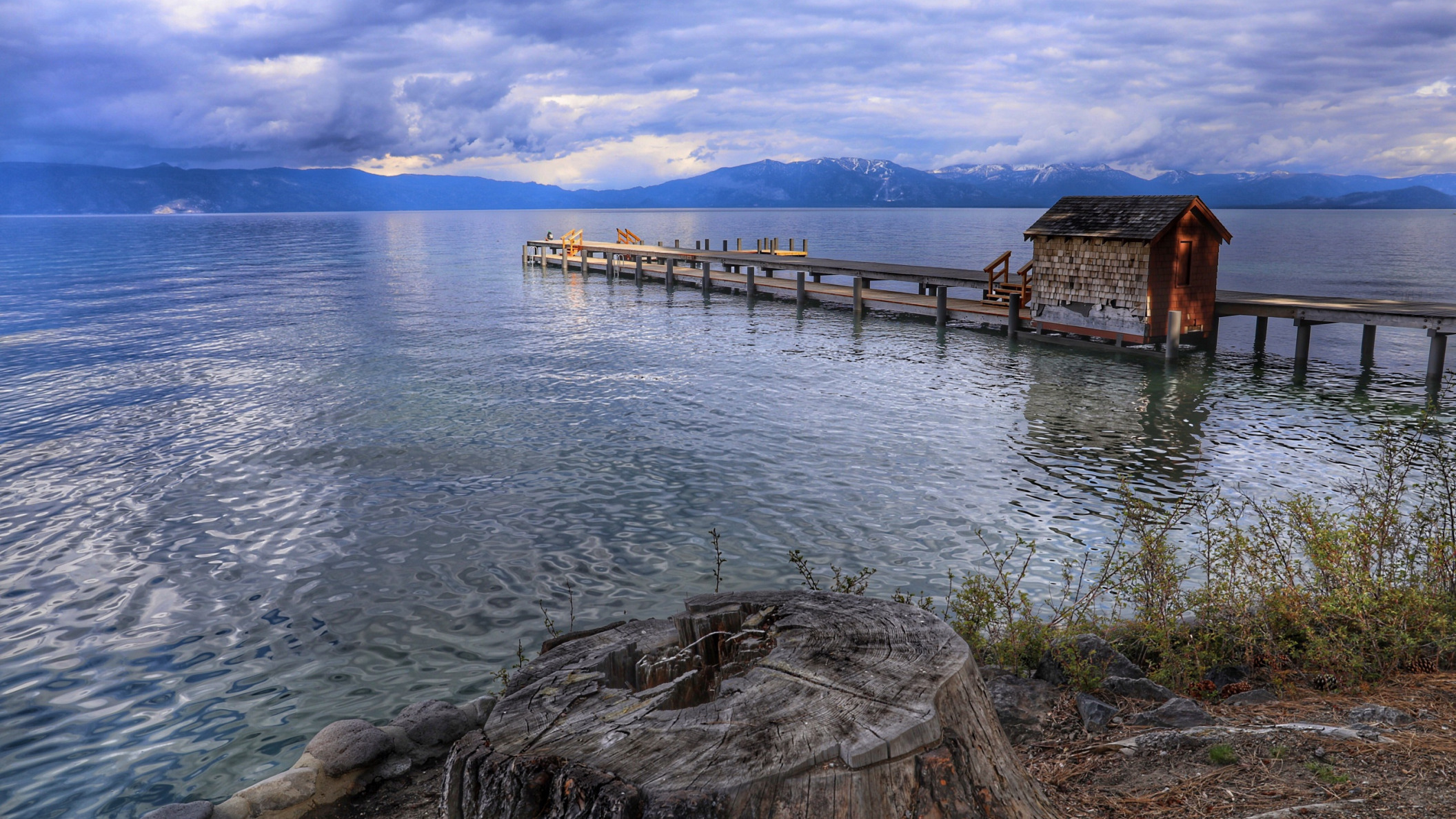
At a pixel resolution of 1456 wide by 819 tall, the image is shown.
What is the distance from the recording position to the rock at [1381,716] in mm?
4449

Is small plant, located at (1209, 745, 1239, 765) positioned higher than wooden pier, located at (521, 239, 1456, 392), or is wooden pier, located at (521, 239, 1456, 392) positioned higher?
wooden pier, located at (521, 239, 1456, 392)

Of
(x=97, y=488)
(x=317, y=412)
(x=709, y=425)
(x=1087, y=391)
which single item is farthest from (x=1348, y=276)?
(x=97, y=488)

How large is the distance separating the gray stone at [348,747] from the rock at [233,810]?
1.50 ft

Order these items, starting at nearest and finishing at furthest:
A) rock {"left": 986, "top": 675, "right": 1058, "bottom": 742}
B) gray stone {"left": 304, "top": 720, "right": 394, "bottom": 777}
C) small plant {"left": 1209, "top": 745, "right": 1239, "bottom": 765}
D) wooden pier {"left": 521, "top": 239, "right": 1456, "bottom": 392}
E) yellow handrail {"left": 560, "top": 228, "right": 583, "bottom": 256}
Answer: small plant {"left": 1209, "top": 745, "right": 1239, "bottom": 765} < rock {"left": 986, "top": 675, "right": 1058, "bottom": 742} < gray stone {"left": 304, "top": 720, "right": 394, "bottom": 777} < wooden pier {"left": 521, "top": 239, "right": 1456, "bottom": 392} < yellow handrail {"left": 560, "top": 228, "right": 583, "bottom": 256}

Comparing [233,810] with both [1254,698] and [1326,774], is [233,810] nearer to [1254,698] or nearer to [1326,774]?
[1326,774]

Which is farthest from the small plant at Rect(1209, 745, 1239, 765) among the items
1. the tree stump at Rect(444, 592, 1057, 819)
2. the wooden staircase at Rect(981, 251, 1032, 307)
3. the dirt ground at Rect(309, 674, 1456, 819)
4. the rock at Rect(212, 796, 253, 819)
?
the wooden staircase at Rect(981, 251, 1032, 307)

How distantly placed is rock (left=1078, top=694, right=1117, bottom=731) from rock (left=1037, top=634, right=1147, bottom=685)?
52 cm

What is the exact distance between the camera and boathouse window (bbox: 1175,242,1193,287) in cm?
2381

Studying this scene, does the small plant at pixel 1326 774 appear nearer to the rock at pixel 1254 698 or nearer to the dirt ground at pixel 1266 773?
the dirt ground at pixel 1266 773

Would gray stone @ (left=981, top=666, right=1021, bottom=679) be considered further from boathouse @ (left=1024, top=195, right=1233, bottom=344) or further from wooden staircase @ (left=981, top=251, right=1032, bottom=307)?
wooden staircase @ (left=981, top=251, right=1032, bottom=307)

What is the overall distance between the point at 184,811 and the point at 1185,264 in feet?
83.8

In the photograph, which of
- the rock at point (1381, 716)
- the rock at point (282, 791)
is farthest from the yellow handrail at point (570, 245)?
the rock at point (1381, 716)

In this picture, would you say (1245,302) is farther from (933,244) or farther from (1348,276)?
(933,244)

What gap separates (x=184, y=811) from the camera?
508 centimetres
